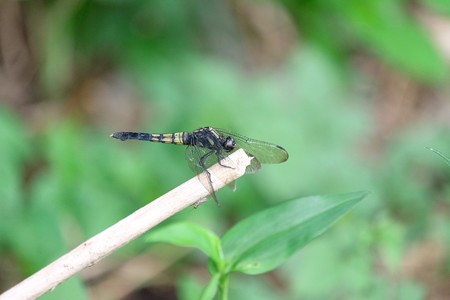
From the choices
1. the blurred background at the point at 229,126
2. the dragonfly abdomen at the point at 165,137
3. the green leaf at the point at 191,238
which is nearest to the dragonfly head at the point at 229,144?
the dragonfly abdomen at the point at 165,137

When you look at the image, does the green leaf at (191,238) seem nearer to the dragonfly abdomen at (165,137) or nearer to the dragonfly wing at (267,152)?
the dragonfly wing at (267,152)

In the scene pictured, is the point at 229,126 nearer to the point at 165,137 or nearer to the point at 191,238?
the point at 165,137

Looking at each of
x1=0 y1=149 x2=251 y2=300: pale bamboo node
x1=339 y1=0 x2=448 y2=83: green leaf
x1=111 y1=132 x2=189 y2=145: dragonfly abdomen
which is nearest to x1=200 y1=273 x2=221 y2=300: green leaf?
x1=0 y1=149 x2=251 y2=300: pale bamboo node

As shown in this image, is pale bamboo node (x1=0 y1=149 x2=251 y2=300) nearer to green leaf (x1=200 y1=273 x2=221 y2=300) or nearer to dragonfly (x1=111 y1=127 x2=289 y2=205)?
green leaf (x1=200 y1=273 x2=221 y2=300)

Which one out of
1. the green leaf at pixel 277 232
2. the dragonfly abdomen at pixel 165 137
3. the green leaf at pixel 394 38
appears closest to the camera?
the green leaf at pixel 277 232

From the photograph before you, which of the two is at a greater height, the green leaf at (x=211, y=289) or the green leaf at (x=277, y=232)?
the green leaf at (x=277, y=232)

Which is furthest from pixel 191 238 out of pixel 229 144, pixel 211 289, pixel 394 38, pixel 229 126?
pixel 394 38
